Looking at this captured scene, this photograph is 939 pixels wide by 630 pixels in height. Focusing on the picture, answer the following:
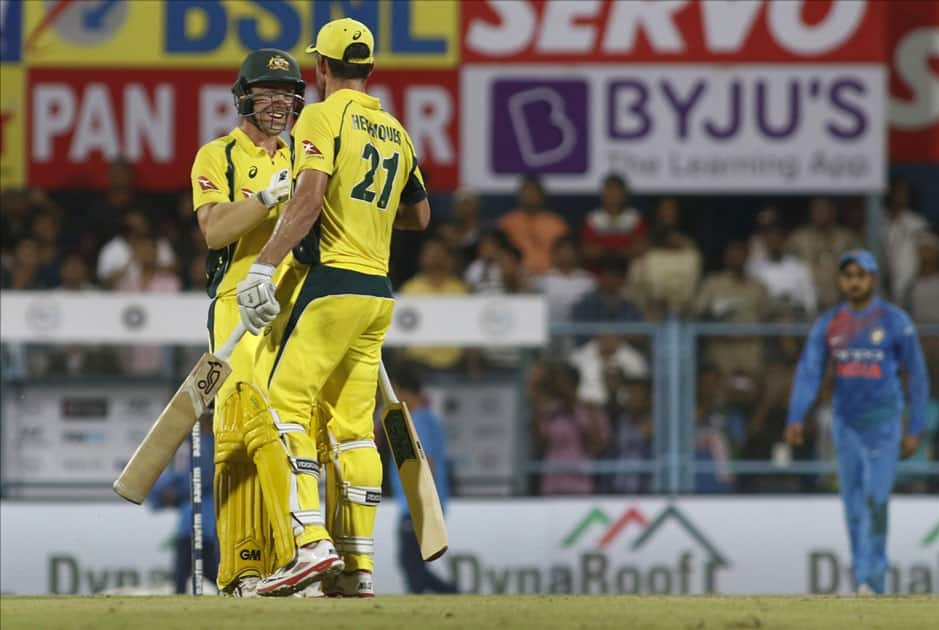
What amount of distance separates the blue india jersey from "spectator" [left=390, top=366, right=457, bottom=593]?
246 cm

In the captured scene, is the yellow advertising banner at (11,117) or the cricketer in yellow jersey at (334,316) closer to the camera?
the cricketer in yellow jersey at (334,316)

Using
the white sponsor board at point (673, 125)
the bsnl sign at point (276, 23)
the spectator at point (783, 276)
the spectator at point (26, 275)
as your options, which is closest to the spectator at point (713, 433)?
the spectator at point (783, 276)

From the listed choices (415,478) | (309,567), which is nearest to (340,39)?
(415,478)

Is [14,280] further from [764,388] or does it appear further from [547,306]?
[764,388]

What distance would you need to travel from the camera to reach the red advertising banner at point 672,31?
1616 cm

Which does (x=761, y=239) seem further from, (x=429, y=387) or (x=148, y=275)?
(x=148, y=275)

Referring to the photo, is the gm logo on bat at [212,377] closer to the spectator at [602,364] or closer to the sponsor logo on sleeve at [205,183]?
the sponsor logo on sleeve at [205,183]

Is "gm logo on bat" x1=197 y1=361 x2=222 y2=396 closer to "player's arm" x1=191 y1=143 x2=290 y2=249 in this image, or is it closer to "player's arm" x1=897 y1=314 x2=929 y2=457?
"player's arm" x1=191 y1=143 x2=290 y2=249

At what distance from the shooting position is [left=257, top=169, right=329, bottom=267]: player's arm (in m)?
8.42

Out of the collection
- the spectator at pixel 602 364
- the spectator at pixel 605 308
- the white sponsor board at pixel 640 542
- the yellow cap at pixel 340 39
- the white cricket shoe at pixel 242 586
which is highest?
the yellow cap at pixel 340 39

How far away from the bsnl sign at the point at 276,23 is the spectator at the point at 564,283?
1.97 metres

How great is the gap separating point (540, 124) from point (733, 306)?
217 cm

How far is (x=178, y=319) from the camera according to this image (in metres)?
14.7

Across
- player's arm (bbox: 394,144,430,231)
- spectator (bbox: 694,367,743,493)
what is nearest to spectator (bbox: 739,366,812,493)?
spectator (bbox: 694,367,743,493)
